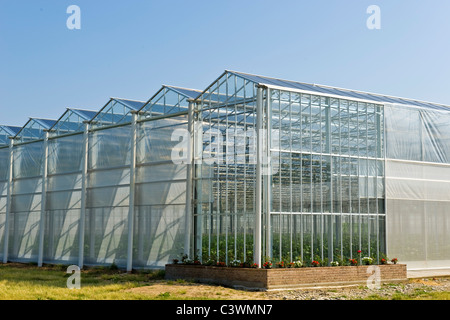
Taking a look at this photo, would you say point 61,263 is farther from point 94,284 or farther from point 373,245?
point 373,245

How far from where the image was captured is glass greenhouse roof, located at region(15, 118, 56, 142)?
36781 millimetres

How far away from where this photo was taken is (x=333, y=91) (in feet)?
93.7

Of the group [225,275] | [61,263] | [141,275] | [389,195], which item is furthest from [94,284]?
[389,195]

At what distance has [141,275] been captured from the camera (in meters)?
26.9

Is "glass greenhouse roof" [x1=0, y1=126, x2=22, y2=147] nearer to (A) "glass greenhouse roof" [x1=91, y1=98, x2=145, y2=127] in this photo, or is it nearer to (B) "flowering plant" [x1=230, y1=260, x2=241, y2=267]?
(A) "glass greenhouse roof" [x1=91, y1=98, x2=145, y2=127]

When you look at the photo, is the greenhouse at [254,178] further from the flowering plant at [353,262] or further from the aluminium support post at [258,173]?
the flowering plant at [353,262]

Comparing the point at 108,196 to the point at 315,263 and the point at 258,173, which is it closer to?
the point at 258,173

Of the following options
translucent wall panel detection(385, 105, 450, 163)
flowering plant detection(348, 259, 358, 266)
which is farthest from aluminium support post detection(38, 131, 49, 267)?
translucent wall panel detection(385, 105, 450, 163)

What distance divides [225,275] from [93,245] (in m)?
10.4

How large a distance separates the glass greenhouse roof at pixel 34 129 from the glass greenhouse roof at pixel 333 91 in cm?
1522

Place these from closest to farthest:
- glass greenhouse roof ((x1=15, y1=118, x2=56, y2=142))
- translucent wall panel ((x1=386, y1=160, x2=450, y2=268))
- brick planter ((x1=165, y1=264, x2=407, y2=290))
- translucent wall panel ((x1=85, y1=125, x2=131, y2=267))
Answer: brick planter ((x1=165, y1=264, x2=407, y2=290)) → translucent wall panel ((x1=386, y1=160, x2=450, y2=268)) → translucent wall panel ((x1=85, y1=125, x2=131, y2=267)) → glass greenhouse roof ((x1=15, y1=118, x2=56, y2=142))

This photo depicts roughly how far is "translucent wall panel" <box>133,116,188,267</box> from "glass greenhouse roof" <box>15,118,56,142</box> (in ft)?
31.4

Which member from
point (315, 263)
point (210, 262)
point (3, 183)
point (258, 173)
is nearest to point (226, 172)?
point (258, 173)

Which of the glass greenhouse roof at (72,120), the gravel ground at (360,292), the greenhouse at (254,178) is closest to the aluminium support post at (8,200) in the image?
the glass greenhouse roof at (72,120)
